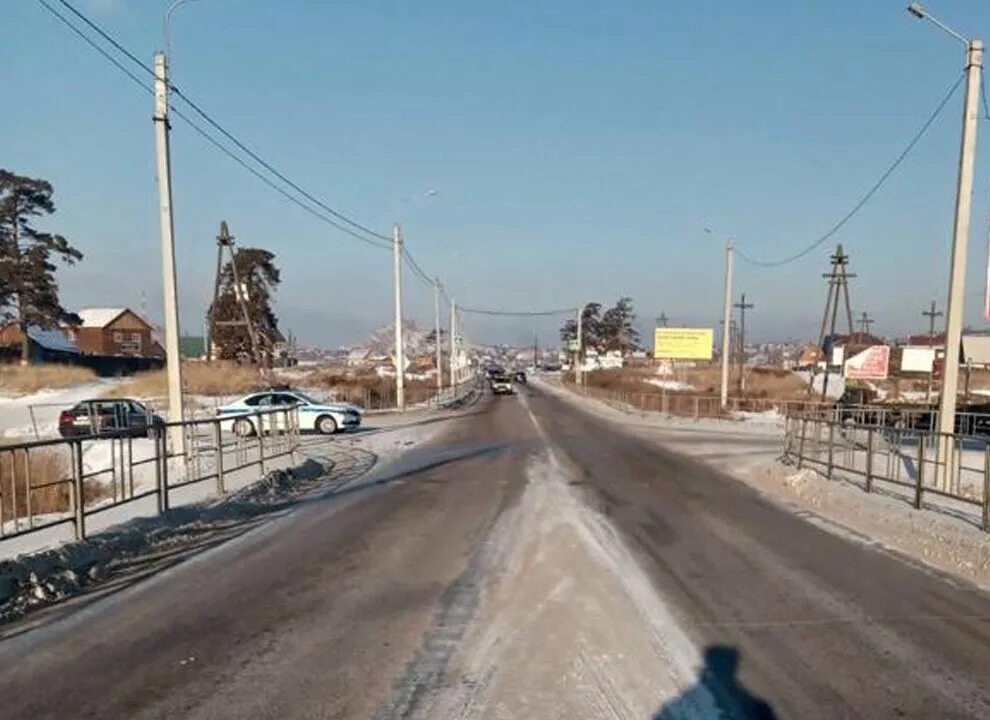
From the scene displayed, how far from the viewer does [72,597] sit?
302 inches

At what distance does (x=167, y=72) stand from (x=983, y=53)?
47.7 feet

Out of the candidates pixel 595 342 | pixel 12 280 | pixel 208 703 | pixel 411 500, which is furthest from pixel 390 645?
pixel 595 342

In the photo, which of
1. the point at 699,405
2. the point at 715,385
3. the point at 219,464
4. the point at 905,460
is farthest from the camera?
the point at 715,385

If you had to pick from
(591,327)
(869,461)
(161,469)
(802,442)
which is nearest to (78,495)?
(161,469)

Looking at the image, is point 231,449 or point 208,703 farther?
point 231,449

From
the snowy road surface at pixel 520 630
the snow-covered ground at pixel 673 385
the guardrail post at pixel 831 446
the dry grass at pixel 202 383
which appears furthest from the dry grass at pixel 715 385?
the snowy road surface at pixel 520 630

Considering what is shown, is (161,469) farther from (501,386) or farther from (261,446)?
(501,386)

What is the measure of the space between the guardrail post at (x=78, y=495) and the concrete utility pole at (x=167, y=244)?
254 inches

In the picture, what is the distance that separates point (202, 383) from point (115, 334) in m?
55.5

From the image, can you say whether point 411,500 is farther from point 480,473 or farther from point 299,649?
point 299,649

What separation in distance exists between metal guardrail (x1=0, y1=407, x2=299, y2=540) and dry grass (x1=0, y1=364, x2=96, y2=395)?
3658cm

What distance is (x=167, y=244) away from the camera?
656 inches

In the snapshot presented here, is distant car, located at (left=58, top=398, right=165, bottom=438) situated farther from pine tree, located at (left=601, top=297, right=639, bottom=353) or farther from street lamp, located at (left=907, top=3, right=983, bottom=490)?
pine tree, located at (left=601, top=297, right=639, bottom=353)

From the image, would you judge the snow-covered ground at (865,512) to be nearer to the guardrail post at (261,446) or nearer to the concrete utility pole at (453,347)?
the guardrail post at (261,446)
